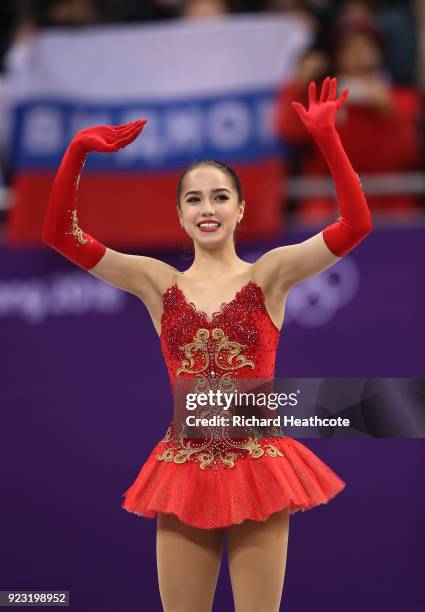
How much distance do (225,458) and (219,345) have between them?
293 millimetres

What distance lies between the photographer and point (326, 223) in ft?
13.1

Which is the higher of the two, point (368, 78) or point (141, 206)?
point (368, 78)

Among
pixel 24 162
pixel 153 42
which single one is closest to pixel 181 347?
pixel 24 162

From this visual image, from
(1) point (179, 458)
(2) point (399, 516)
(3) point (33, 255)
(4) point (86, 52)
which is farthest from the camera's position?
(4) point (86, 52)

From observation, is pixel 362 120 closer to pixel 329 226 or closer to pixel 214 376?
pixel 329 226

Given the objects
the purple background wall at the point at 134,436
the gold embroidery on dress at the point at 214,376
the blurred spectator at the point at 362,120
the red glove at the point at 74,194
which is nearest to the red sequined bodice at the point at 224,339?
the gold embroidery on dress at the point at 214,376

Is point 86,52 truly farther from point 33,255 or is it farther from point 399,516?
point 399,516

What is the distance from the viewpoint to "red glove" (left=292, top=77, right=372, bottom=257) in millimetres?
2590

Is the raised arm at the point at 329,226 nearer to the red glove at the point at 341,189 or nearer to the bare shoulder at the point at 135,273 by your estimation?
the red glove at the point at 341,189

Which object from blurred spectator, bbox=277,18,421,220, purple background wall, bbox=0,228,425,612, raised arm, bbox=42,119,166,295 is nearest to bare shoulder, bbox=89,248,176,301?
raised arm, bbox=42,119,166,295

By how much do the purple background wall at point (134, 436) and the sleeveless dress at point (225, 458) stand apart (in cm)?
117

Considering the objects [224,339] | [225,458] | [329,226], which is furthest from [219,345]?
[329,226]

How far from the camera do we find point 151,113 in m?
4.35

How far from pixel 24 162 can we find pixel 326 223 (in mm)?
1299
